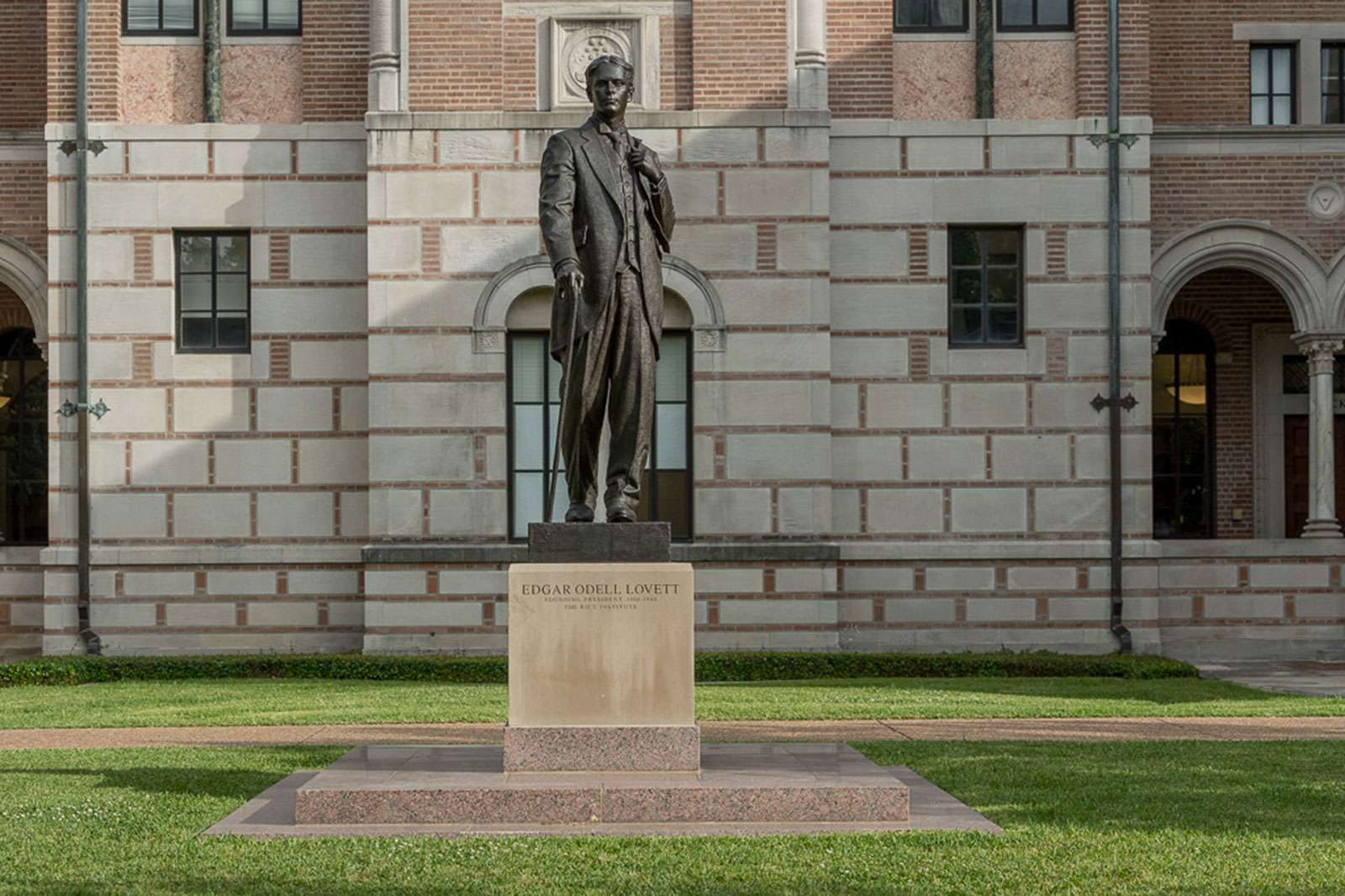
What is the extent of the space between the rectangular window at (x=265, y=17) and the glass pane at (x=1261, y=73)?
43.8ft

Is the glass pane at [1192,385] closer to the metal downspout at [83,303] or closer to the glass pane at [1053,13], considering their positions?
A: the glass pane at [1053,13]

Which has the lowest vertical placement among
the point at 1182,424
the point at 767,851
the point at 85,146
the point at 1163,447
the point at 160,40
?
the point at 767,851

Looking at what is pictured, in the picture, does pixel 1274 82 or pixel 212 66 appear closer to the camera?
pixel 212 66

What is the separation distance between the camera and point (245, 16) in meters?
24.2

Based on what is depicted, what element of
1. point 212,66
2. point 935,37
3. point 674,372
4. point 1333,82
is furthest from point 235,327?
point 1333,82

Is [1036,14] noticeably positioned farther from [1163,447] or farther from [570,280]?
[570,280]

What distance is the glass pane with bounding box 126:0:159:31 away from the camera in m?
24.1

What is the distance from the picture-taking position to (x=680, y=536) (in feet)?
76.5

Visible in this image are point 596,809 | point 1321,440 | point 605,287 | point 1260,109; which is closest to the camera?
point 596,809

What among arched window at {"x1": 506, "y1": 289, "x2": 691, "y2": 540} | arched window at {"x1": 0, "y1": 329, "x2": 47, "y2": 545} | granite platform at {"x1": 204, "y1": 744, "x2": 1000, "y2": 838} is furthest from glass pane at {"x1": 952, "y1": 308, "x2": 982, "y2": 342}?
granite platform at {"x1": 204, "y1": 744, "x2": 1000, "y2": 838}

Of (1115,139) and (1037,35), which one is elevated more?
(1037,35)

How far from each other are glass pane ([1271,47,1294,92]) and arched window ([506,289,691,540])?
9.37 m

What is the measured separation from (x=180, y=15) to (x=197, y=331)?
427cm

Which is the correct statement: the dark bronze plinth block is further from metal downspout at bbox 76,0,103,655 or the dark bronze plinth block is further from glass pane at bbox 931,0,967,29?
glass pane at bbox 931,0,967,29
